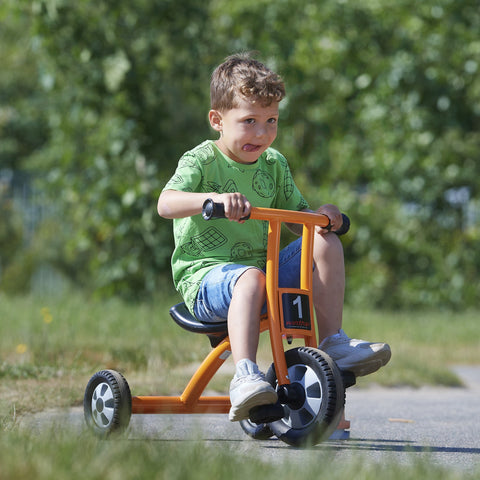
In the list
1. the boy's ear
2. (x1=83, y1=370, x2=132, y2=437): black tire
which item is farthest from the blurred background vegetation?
(x1=83, y1=370, x2=132, y2=437): black tire

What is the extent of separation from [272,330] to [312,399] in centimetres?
25

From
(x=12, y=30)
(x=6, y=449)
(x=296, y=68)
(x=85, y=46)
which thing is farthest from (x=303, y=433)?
(x=12, y=30)

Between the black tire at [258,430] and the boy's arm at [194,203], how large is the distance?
0.74 meters

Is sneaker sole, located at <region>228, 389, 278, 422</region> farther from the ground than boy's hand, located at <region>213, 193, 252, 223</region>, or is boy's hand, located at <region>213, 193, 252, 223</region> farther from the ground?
boy's hand, located at <region>213, 193, 252, 223</region>

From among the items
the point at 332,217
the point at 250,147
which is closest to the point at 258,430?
the point at 332,217

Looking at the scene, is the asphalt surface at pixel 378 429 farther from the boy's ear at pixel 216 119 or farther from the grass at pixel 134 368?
the boy's ear at pixel 216 119

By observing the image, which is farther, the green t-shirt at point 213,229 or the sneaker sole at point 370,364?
the green t-shirt at point 213,229

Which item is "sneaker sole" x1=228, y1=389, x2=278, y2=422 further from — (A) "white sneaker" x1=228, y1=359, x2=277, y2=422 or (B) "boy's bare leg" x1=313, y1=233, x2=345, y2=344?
(B) "boy's bare leg" x1=313, y1=233, x2=345, y2=344

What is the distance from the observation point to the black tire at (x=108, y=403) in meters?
2.78

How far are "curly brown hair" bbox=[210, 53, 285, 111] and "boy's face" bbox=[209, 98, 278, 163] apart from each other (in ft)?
0.08

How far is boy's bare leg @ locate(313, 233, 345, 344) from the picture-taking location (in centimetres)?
295

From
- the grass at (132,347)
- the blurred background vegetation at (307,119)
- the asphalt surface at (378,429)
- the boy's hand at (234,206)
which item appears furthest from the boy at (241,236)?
the blurred background vegetation at (307,119)

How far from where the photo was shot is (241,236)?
3.06 meters

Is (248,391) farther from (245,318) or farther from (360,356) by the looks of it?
(360,356)
